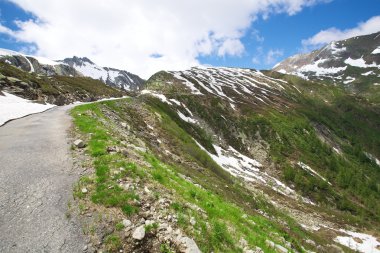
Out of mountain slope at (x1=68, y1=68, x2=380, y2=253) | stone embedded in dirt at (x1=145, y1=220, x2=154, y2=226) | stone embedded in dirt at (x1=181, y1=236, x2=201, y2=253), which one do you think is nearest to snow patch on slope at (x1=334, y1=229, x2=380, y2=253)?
mountain slope at (x1=68, y1=68, x2=380, y2=253)

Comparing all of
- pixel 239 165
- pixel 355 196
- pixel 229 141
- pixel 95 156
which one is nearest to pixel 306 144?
pixel 355 196

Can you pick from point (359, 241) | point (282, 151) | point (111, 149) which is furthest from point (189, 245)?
point (282, 151)

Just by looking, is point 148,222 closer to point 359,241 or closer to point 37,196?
point 37,196

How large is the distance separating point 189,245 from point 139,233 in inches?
77.1

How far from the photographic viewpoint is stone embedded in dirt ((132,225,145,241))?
37.1 feet

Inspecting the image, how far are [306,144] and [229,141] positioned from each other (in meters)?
30.5

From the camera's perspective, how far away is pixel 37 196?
1359 centimetres

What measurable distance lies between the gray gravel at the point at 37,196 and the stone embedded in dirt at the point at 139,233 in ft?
6.07

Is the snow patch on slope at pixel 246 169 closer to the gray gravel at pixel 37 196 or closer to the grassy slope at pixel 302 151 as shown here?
the grassy slope at pixel 302 151

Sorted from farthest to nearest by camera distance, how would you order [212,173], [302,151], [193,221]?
[302,151]
[212,173]
[193,221]

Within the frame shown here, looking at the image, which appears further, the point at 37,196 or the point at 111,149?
the point at 111,149

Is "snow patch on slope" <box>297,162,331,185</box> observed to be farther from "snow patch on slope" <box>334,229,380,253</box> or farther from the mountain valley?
"snow patch on slope" <box>334,229,380,253</box>

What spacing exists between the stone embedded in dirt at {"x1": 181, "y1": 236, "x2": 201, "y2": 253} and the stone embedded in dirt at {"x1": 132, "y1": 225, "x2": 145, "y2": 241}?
61.4 inches

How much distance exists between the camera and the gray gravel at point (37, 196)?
1059 cm
